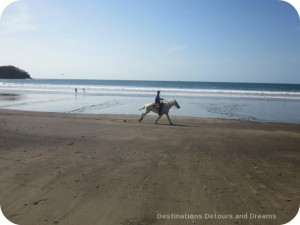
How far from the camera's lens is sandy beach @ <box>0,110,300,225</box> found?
3936mm

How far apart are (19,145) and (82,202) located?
15.2ft

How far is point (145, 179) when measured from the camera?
547 centimetres

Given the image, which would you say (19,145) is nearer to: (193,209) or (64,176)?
(64,176)

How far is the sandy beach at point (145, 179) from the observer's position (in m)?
3.94

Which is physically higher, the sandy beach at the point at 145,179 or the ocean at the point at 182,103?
the sandy beach at the point at 145,179

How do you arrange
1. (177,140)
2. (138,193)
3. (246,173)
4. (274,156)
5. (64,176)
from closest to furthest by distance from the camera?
(138,193) → (64,176) → (246,173) → (274,156) → (177,140)

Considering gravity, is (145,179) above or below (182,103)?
above

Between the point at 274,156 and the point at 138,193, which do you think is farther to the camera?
the point at 274,156

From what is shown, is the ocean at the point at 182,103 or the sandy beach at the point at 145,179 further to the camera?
the ocean at the point at 182,103

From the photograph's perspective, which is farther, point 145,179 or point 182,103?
point 182,103

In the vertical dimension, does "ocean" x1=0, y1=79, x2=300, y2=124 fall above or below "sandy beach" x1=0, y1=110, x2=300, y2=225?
below

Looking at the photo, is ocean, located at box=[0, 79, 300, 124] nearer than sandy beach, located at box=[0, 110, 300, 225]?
No

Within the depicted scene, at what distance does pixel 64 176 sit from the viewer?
5.48m

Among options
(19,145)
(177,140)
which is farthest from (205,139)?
(19,145)
